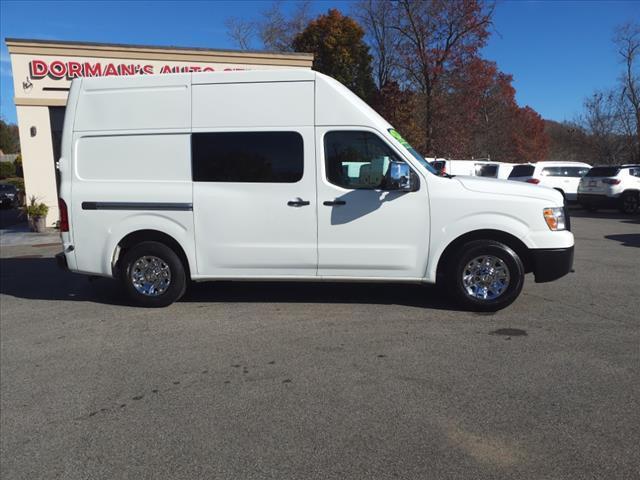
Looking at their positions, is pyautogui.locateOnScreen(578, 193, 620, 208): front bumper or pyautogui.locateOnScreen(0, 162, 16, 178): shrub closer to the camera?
pyautogui.locateOnScreen(578, 193, 620, 208): front bumper

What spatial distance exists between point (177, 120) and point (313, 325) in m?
2.75

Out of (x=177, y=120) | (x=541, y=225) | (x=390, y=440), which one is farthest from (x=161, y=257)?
(x=541, y=225)

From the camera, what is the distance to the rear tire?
1655cm

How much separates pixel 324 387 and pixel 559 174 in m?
17.0

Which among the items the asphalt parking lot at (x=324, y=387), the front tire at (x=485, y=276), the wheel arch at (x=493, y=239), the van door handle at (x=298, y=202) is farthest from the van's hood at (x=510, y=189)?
the van door handle at (x=298, y=202)

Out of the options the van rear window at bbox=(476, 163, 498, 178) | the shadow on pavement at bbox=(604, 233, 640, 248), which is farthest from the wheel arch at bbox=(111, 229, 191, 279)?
the van rear window at bbox=(476, 163, 498, 178)

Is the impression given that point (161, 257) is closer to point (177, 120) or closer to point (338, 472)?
point (177, 120)

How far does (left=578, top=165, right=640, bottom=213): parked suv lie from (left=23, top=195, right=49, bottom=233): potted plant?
16.8 metres

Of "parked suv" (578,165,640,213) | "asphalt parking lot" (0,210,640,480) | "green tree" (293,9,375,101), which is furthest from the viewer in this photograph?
"green tree" (293,9,375,101)

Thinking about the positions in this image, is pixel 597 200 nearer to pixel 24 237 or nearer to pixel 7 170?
pixel 24 237

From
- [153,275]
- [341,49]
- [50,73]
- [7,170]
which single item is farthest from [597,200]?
[7,170]

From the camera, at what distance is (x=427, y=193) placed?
5609mm

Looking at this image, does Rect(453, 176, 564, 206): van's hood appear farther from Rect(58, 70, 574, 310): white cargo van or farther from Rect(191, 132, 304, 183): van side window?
Rect(191, 132, 304, 183): van side window

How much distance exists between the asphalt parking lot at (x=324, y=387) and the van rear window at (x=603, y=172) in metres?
11.8
